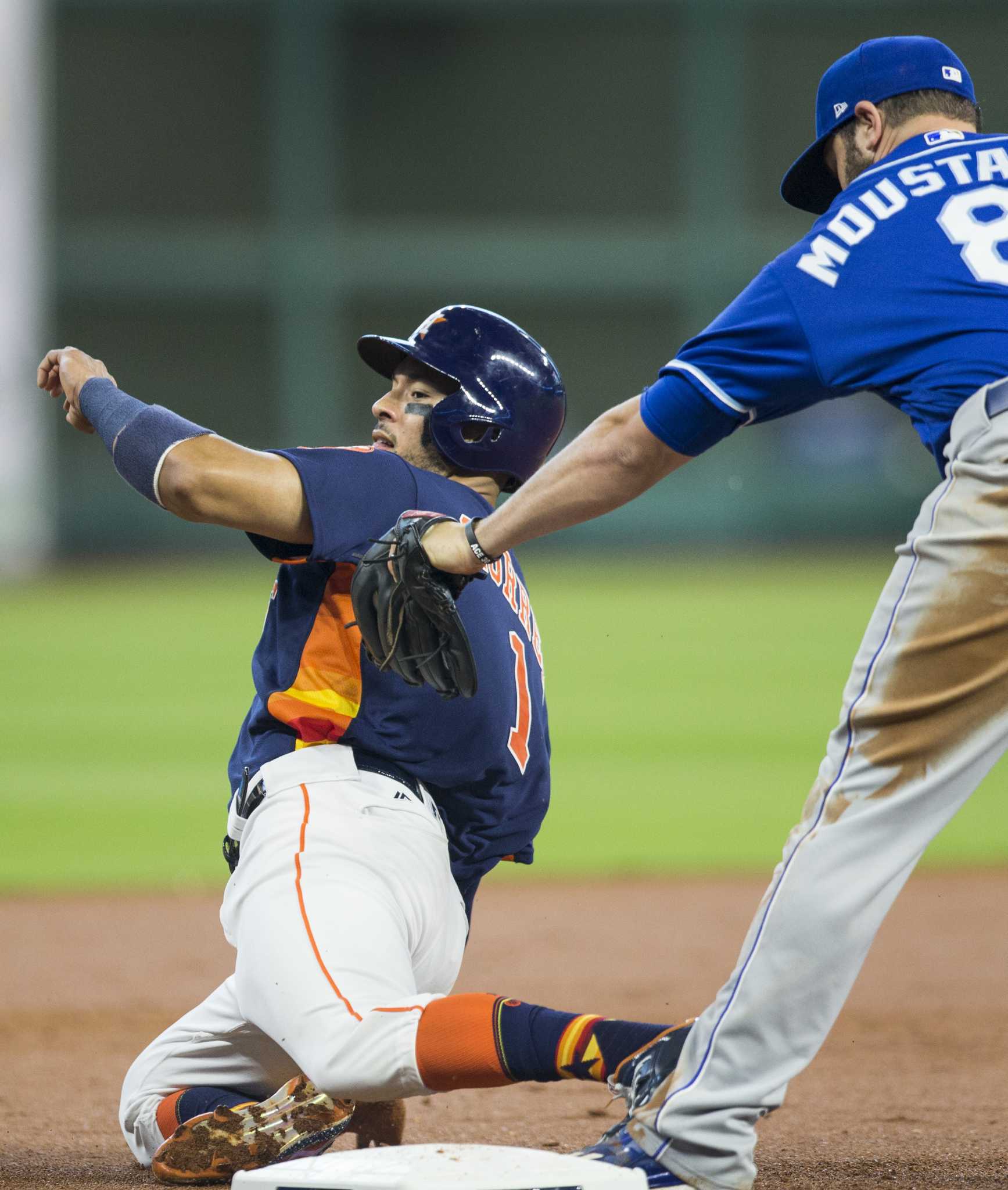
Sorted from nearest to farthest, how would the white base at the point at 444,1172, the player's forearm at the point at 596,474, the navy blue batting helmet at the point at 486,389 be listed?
the white base at the point at 444,1172 → the player's forearm at the point at 596,474 → the navy blue batting helmet at the point at 486,389

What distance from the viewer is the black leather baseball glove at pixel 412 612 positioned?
269 centimetres

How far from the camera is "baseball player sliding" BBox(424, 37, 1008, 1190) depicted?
240cm

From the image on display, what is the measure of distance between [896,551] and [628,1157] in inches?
41.0

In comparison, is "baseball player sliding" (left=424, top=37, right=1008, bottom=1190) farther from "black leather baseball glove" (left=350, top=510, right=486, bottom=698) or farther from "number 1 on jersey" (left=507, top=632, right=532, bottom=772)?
"number 1 on jersey" (left=507, top=632, right=532, bottom=772)

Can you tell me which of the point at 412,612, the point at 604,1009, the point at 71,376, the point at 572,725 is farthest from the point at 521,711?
the point at 572,725

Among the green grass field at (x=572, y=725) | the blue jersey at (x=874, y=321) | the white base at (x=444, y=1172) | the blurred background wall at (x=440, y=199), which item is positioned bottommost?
the green grass field at (x=572, y=725)

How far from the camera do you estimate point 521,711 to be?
3016 mm

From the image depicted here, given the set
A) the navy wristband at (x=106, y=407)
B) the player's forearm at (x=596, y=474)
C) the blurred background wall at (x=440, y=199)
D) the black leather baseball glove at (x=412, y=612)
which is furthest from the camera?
the blurred background wall at (x=440, y=199)

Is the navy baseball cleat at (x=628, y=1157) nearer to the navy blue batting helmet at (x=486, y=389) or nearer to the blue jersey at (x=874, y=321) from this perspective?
the blue jersey at (x=874, y=321)

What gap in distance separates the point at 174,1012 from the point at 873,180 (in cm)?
308

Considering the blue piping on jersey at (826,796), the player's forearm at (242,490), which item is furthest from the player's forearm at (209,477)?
the blue piping on jersey at (826,796)

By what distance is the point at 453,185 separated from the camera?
26.8 m

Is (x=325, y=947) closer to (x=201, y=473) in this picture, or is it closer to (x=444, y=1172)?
(x=444, y=1172)

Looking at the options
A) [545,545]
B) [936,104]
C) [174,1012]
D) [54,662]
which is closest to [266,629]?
[936,104]
